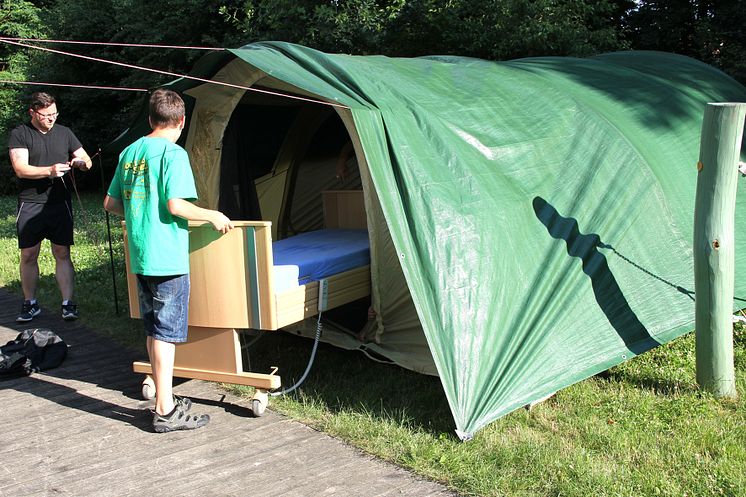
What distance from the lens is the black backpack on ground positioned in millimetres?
5090

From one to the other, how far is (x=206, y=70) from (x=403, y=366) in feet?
8.04

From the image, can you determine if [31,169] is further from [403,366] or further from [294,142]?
[403,366]

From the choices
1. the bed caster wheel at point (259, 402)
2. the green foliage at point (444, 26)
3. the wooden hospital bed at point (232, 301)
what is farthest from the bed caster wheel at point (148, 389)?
the green foliage at point (444, 26)

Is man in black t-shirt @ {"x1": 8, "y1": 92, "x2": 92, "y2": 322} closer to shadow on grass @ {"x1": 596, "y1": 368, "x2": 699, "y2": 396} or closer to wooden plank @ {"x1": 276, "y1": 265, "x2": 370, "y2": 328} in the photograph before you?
wooden plank @ {"x1": 276, "y1": 265, "x2": 370, "y2": 328}

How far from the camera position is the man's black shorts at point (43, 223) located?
239 inches

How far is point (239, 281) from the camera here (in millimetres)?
4238

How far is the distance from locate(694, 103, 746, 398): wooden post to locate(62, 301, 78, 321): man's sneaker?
4918 mm

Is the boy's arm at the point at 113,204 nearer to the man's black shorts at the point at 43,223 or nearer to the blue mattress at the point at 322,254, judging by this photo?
the blue mattress at the point at 322,254

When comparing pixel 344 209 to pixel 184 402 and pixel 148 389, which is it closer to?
pixel 148 389

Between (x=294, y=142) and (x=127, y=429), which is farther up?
(x=294, y=142)

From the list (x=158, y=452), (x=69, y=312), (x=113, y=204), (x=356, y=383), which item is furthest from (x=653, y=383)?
(x=69, y=312)

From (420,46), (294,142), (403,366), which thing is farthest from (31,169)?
(420,46)

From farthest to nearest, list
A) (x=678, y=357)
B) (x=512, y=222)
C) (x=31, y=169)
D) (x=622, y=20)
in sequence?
(x=622, y=20), (x=31, y=169), (x=678, y=357), (x=512, y=222)

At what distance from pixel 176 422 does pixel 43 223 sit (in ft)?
9.41
